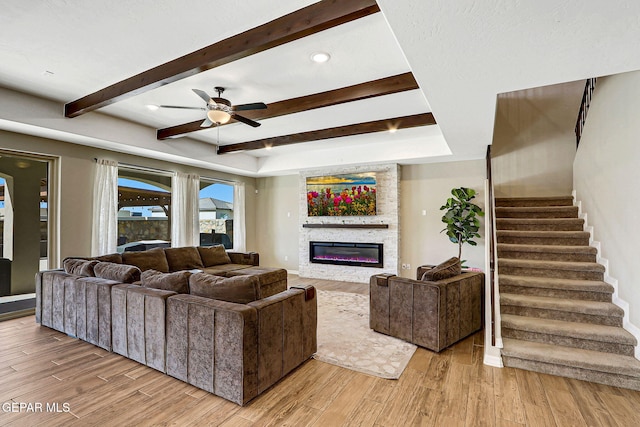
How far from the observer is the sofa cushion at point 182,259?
5426 millimetres

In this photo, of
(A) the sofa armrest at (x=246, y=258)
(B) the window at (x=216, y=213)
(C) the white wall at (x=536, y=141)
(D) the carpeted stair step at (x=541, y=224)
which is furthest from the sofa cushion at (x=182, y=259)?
(C) the white wall at (x=536, y=141)

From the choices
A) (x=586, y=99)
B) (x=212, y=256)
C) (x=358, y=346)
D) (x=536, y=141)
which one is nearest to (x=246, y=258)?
(x=212, y=256)

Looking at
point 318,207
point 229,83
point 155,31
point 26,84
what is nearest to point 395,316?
point 229,83

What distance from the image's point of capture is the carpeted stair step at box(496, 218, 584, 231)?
4395 millimetres

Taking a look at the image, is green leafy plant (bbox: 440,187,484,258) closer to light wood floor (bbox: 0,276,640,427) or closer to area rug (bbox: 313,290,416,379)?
area rug (bbox: 313,290,416,379)

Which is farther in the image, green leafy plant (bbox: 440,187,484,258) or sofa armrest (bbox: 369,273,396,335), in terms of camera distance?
green leafy plant (bbox: 440,187,484,258)

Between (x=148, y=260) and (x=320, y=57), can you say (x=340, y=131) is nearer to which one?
(x=320, y=57)

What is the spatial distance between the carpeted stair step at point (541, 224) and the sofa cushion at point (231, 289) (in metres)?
4.02

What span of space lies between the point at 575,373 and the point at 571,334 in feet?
1.35

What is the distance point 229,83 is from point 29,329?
153 inches

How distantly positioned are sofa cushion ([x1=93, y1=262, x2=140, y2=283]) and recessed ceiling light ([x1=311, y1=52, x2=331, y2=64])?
2.86m

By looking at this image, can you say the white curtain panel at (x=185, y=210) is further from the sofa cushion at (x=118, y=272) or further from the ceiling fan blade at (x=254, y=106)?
the ceiling fan blade at (x=254, y=106)

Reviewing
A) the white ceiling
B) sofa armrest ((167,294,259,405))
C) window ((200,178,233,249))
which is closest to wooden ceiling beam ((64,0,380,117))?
the white ceiling

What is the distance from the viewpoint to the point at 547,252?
4070 millimetres
